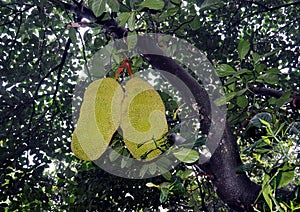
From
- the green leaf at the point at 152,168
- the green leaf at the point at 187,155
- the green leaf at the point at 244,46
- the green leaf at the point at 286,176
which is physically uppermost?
the green leaf at the point at 244,46

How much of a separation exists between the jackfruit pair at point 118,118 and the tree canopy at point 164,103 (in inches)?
3.1

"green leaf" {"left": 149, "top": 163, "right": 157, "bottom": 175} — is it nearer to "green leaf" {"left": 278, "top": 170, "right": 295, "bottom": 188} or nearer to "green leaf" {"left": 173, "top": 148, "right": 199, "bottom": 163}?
"green leaf" {"left": 173, "top": 148, "right": 199, "bottom": 163}

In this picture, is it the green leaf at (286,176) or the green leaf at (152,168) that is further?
the green leaf at (152,168)

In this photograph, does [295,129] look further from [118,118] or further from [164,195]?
[118,118]

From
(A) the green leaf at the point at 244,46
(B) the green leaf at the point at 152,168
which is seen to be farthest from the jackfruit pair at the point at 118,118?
(A) the green leaf at the point at 244,46

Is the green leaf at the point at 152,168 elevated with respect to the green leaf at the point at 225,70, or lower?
lower

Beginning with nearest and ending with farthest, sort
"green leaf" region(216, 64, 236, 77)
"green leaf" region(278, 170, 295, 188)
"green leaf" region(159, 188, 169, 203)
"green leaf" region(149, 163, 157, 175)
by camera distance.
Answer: "green leaf" region(278, 170, 295, 188) → "green leaf" region(159, 188, 169, 203) → "green leaf" region(216, 64, 236, 77) → "green leaf" region(149, 163, 157, 175)

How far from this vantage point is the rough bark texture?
932mm

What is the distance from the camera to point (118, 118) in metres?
0.98

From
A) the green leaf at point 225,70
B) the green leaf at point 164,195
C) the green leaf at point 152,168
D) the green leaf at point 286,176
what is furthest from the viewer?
the green leaf at point 152,168

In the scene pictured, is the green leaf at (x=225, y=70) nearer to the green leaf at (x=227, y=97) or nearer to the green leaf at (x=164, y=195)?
the green leaf at (x=227, y=97)

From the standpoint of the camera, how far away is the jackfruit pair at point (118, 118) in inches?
36.1

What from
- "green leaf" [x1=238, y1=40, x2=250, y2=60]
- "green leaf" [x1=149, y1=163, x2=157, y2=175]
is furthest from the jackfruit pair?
"green leaf" [x1=238, y1=40, x2=250, y2=60]

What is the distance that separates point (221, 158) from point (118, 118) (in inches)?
11.6
